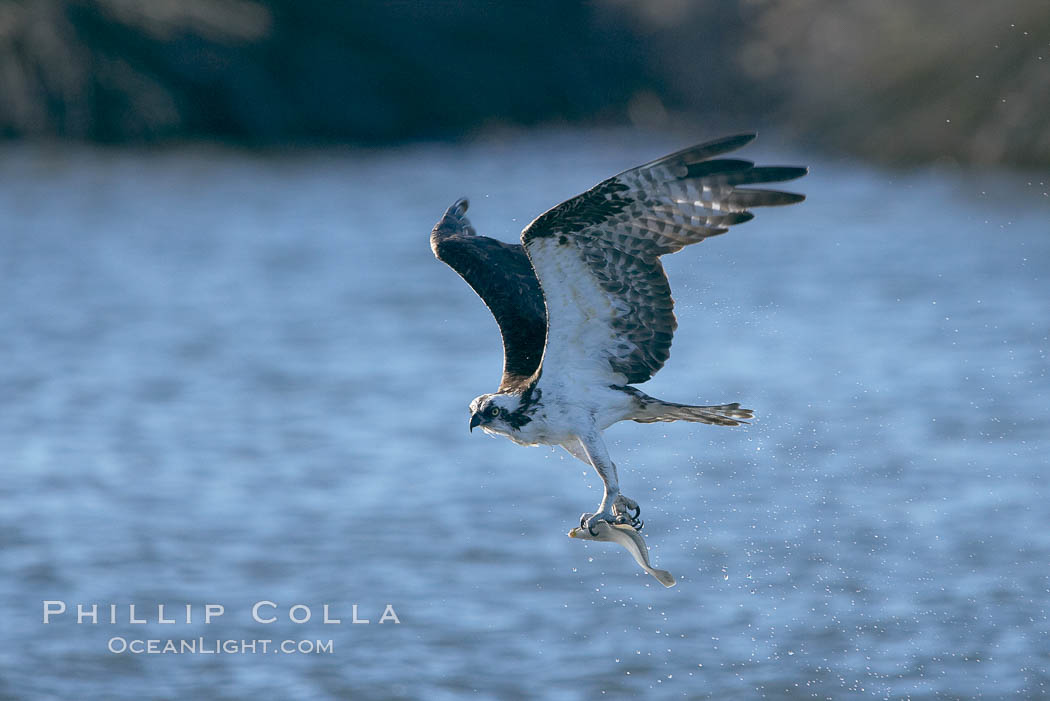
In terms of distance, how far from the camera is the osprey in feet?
22.8

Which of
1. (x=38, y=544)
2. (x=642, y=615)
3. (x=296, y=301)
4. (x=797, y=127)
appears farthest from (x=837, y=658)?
(x=797, y=127)

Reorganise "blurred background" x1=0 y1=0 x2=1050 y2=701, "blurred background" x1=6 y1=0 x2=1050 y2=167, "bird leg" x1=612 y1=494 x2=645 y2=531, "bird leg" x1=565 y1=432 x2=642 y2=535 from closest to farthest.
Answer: "bird leg" x1=565 y1=432 x2=642 y2=535, "bird leg" x1=612 y1=494 x2=645 y2=531, "blurred background" x1=0 y1=0 x2=1050 y2=701, "blurred background" x1=6 y1=0 x2=1050 y2=167

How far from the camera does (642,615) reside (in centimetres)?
1298

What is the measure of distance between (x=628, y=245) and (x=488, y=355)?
545 inches

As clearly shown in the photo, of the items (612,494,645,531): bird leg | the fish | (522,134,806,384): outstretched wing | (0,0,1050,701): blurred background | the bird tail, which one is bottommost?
the fish

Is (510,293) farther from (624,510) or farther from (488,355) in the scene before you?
(488,355)

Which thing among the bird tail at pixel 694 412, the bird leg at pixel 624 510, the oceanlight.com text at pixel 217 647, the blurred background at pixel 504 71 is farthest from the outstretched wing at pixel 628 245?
the blurred background at pixel 504 71

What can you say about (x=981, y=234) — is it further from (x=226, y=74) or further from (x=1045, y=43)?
(x=226, y=74)

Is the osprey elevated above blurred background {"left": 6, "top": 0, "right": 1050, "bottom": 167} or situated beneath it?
situated beneath

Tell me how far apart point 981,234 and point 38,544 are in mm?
16494

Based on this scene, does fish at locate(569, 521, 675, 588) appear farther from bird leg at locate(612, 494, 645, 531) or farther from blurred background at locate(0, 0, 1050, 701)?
blurred background at locate(0, 0, 1050, 701)

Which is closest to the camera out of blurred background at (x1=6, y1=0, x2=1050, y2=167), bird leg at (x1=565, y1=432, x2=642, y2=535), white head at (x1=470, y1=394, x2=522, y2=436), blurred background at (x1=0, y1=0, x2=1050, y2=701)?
bird leg at (x1=565, y1=432, x2=642, y2=535)

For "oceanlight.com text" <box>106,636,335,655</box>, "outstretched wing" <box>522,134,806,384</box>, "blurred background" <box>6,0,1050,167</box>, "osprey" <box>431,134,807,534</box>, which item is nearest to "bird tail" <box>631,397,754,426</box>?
"osprey" <box>431,134,807,534</box>

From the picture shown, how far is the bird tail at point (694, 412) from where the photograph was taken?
7258mm
